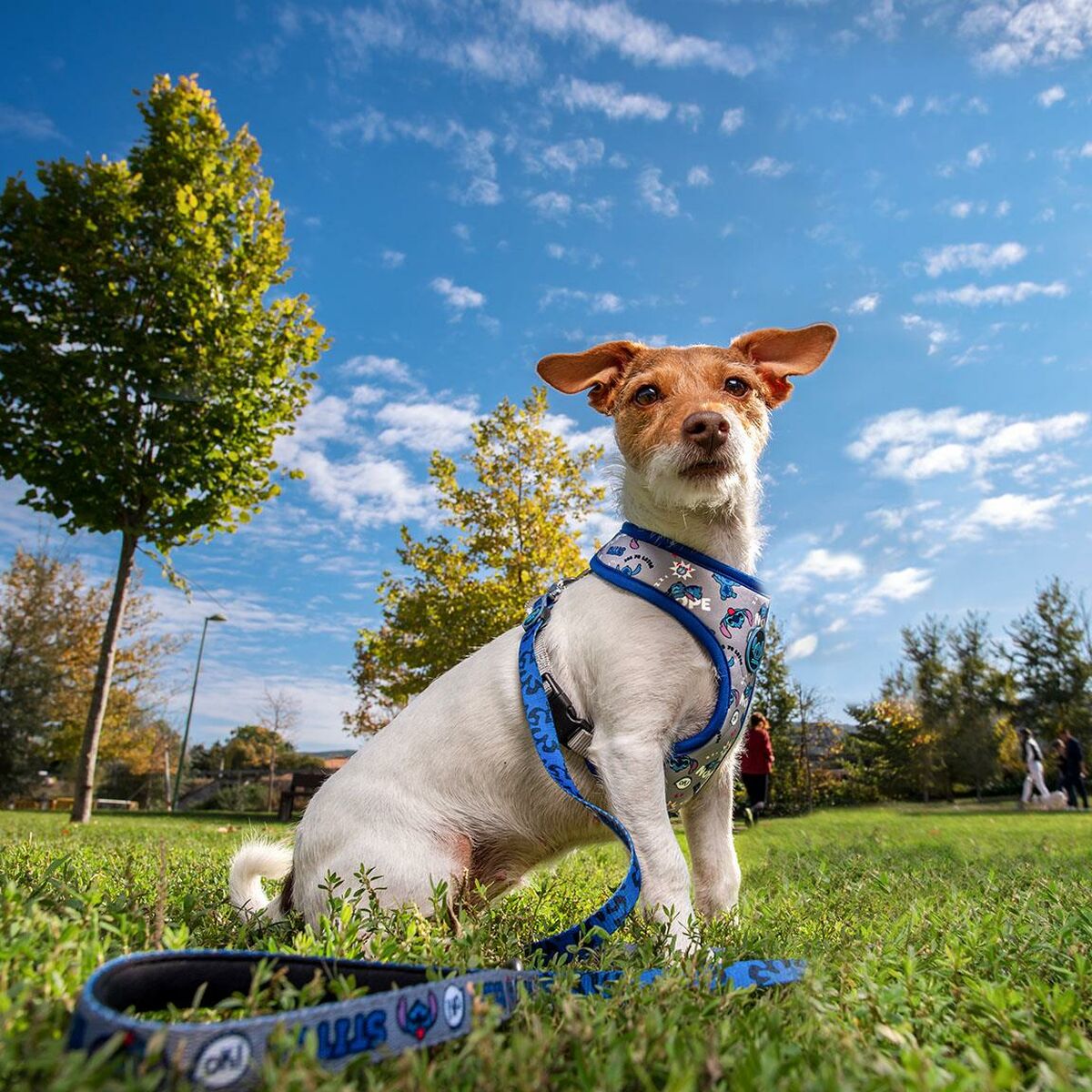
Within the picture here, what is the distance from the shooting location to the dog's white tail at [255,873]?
3.01m

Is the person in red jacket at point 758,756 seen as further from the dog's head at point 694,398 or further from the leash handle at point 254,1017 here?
the leash handle at point 254,1017

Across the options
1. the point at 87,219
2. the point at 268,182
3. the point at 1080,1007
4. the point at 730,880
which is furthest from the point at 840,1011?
the point at 268,182

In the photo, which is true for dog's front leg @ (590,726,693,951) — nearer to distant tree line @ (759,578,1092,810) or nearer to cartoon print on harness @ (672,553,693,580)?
cartoon print on harness @ (672,553,693,580)

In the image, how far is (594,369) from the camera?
3.64 meters

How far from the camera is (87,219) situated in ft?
50.3

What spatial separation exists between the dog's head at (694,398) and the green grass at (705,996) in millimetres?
1626

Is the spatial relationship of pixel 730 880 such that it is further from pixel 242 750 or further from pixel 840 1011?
pixel 242 750

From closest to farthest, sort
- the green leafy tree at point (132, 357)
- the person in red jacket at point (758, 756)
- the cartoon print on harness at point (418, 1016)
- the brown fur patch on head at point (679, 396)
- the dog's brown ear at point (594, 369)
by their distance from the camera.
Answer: the cartoon print on harness at point (418, 1016), the brown fur patch on head at point (679, 396), the dog's brown ear at point (594, 369), the green leafy tree at point (132, 357), the person in red jacket at point (758, 756)

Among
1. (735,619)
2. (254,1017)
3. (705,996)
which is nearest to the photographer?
(254,1017)

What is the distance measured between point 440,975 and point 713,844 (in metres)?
1.73

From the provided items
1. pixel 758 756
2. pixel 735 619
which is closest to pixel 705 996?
pixel 735 619

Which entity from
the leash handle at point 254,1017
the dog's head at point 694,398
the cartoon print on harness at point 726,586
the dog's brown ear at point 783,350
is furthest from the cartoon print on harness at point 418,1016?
the dog's brown ear at point 783,350

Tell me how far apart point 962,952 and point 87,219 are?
18.3 meters

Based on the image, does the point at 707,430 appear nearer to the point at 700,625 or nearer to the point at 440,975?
the point at 700,625
